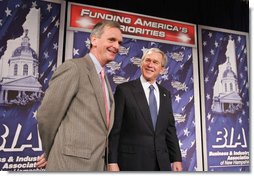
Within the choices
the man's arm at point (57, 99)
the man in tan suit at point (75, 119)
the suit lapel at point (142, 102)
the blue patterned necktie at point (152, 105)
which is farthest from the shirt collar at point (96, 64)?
the blue patterned necktie at point (152, 105)

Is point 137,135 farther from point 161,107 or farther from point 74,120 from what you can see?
point 74,120

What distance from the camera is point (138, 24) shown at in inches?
108

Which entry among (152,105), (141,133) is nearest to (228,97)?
(152,105)

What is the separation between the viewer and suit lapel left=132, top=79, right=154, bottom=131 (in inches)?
92.4

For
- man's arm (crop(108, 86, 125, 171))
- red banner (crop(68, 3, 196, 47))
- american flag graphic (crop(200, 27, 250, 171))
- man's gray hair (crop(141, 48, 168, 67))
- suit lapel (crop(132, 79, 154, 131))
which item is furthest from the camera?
american flag graphic (crop(200, 27, 250, 171))

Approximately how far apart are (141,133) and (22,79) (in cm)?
102

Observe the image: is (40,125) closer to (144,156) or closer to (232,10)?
(144,156)

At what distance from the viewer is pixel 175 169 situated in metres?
2.46

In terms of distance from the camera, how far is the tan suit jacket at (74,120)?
1.69 metres

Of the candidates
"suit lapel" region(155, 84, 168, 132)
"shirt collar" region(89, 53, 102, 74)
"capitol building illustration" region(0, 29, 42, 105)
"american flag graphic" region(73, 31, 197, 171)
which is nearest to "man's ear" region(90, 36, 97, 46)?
"shirt collar" region(89, 53, 102, 74)

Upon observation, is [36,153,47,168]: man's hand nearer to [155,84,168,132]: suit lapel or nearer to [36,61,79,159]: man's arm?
[36,61,79,159]: man's arm

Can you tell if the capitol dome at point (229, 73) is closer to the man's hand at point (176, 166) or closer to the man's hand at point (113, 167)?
the man's hand at point (176, 166)

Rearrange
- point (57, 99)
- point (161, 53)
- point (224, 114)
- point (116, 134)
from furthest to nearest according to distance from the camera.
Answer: point (224, 114), point (161, 53), point (116, 134), point (57, 99)

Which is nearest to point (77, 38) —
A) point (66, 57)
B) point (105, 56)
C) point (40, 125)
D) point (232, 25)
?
point (66, 57)
